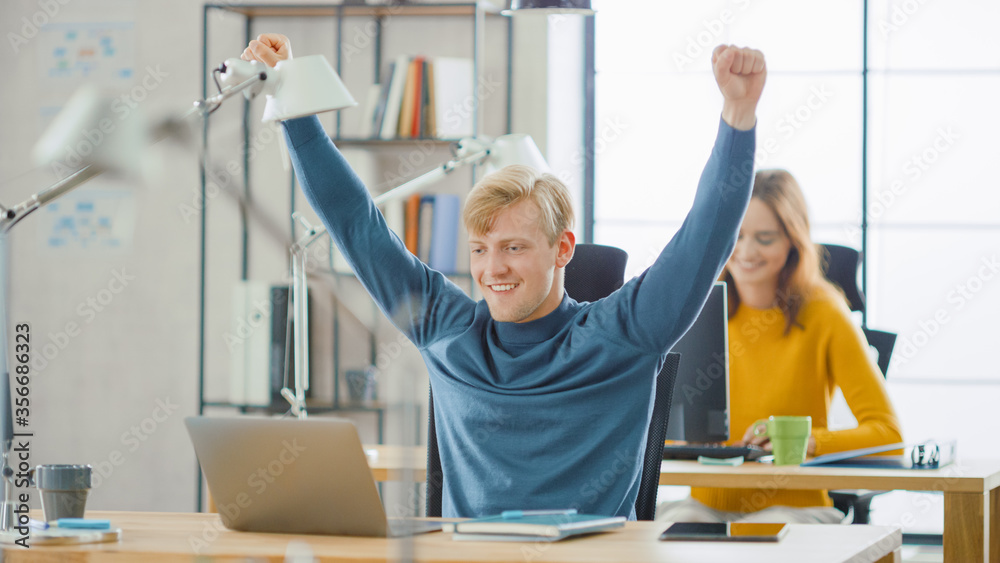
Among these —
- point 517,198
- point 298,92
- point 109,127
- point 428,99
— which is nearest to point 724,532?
point 517,198

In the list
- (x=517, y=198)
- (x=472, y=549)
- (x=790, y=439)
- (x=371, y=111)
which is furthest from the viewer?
(x=371, y=111)

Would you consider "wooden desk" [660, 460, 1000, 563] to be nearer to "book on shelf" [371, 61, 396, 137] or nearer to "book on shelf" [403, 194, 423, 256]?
"book on shelf" [403, 194, 423, 256]

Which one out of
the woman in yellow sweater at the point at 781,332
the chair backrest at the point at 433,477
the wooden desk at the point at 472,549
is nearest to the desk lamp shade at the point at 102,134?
the wooden desk at the point at 472,549

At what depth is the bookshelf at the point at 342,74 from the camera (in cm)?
359

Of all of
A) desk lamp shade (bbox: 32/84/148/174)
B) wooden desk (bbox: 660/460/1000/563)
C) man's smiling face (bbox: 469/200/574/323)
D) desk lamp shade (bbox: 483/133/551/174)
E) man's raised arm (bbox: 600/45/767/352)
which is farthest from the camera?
desk lamp shade (bbox: 483/133/551/174)

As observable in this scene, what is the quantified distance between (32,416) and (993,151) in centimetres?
373

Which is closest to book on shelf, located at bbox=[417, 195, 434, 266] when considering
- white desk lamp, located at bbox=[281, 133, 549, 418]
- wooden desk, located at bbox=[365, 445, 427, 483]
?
white desk lamp, located at bbox=[281, 133, 549, 418]

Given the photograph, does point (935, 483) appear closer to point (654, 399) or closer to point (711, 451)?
point (711, 451)

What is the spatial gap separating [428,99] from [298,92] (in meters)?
1.93

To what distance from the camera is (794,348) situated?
241 centimetres

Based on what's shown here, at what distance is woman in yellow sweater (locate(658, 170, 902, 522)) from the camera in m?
2.35

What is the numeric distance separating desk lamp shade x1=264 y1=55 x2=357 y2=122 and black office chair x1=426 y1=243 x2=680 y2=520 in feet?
1.68

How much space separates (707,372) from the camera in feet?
6.95

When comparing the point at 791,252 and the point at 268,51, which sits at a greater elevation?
the point at 268,51
